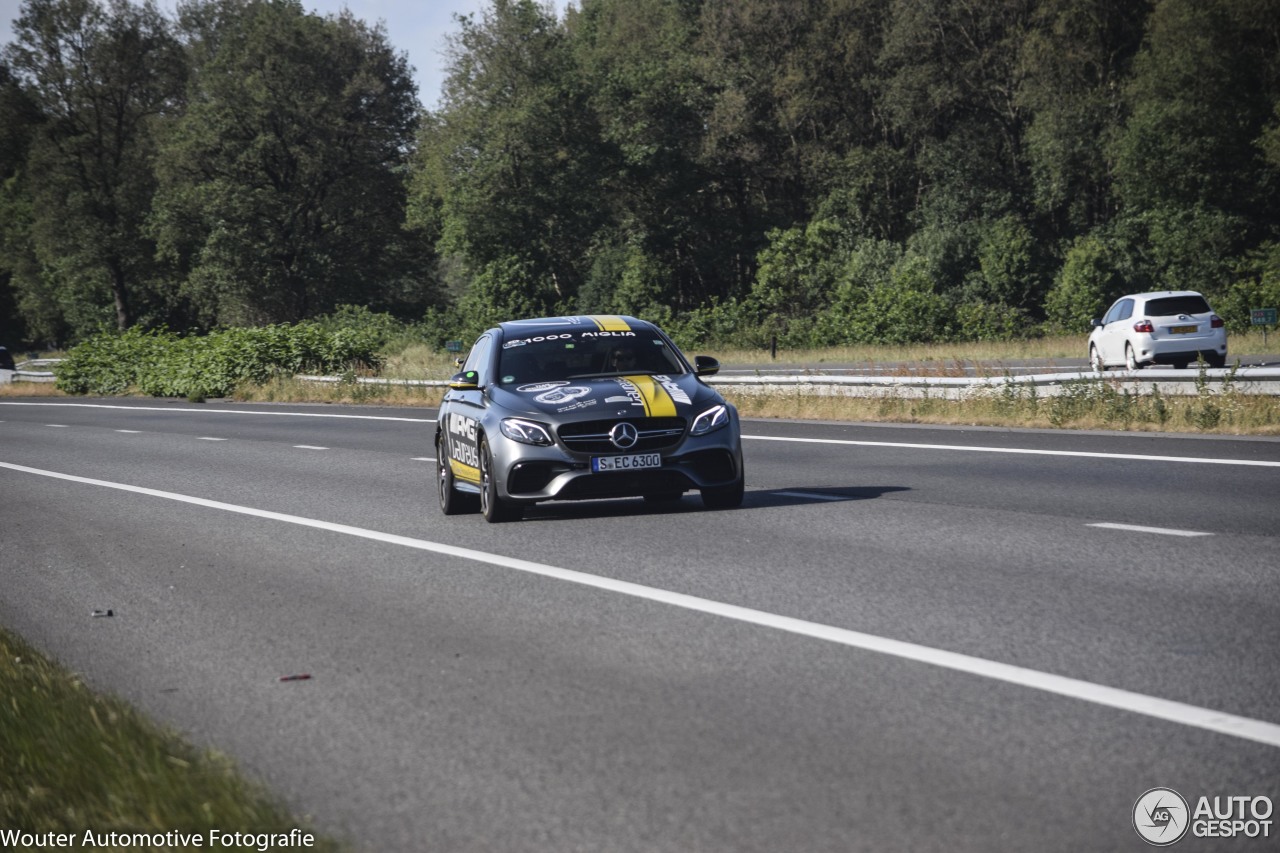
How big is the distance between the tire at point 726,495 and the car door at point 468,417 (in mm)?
1867

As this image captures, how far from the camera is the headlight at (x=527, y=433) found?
12484mm

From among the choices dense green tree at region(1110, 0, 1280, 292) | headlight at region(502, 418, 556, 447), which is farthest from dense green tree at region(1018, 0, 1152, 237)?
headlight at region(502, 418, 556, 447)

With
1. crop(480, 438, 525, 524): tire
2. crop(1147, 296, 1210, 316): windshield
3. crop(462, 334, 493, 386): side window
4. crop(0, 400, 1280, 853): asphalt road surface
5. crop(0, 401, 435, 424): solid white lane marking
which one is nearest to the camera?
crop(0, 400, 1280, 853): asphalt road surface

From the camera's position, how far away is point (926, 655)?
275 inches

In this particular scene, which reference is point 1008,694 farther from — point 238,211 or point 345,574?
point 238,211

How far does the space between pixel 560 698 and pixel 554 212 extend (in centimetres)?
7172

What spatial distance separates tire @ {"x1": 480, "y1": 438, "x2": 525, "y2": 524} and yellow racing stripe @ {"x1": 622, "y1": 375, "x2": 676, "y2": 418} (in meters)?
1.26

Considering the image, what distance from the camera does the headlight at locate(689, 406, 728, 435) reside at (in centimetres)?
1268

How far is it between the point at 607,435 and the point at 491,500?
3.51 ft

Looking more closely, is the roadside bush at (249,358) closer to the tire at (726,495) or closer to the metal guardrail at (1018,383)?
the metal guardrail at (1018,383)

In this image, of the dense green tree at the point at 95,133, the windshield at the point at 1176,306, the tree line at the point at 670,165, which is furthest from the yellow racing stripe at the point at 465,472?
the dense green tree at the point at 95,133

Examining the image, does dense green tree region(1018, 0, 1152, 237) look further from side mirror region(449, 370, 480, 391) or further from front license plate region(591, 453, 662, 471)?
front license plate region(591, 453, 662, 471)

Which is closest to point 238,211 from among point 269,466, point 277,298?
point 277,298

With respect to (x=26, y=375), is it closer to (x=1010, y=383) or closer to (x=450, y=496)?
(x=1010, y=383)
